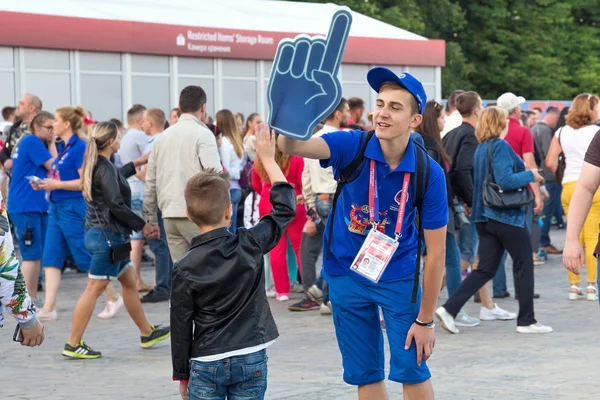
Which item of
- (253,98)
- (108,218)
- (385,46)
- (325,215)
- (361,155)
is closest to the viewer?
(361,155)

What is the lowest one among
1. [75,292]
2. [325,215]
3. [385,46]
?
[75,292]

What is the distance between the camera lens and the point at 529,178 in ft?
30.4

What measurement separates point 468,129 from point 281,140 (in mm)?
5973

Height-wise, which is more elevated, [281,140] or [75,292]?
[281,140]

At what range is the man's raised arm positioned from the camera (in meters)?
4.67

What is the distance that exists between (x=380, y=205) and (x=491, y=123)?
4484mm

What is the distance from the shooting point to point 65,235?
404 inches

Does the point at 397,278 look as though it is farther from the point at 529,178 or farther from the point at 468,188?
the point at 468,188

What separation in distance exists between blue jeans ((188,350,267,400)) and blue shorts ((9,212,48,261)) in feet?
21.1

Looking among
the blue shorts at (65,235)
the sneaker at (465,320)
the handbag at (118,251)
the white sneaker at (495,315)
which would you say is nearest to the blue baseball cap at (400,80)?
the handbag at (118,251)

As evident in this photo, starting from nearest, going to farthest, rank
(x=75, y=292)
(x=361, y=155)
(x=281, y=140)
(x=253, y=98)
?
1. (x=281, y=140)
2. (x=361, y=155)
3. (x=75, y=292)
4. (x=253, y=98)

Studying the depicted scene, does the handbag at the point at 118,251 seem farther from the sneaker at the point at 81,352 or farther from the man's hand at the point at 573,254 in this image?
the man's hand at the point at 573,254

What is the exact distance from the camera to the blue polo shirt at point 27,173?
11195 mm

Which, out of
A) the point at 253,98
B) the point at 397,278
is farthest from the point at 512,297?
the point at 253,98
